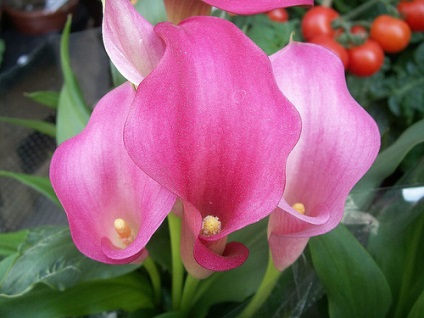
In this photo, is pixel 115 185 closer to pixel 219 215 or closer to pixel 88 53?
pixel 219 215

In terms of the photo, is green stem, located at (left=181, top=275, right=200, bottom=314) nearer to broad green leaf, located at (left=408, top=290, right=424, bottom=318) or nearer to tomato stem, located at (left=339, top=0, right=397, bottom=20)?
broad green leaf, located at (left=408, top=290, right=424, bottom=318)

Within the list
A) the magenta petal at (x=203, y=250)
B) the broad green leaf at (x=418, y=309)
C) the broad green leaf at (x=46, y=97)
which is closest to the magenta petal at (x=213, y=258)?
the magenta petal at (x=203, y=250)

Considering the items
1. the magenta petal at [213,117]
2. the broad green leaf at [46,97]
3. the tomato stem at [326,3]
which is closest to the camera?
the magenta petal at [213,117]

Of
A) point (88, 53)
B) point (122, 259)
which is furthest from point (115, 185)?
point (88, 53)

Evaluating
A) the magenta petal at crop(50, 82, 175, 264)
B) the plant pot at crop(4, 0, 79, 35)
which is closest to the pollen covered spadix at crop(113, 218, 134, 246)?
the magenta petal at crop(50, 82, 175, 264)

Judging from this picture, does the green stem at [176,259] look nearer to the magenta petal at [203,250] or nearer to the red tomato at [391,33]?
the magenta petal at [203,250]

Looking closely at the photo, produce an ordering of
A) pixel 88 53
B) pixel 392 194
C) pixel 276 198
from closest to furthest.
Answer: pixel 276 198
pixel 392 194
pixel 88 53

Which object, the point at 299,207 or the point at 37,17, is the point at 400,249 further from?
the point at 37,17
